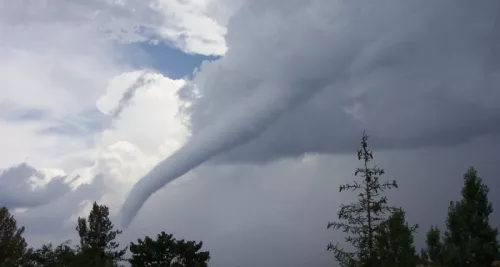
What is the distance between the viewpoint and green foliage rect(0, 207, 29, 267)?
67438mm

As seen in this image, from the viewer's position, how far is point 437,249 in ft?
188

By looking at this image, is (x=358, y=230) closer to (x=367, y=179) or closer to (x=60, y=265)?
(x=367, y=179)

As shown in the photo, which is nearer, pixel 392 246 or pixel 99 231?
pixel 392 246

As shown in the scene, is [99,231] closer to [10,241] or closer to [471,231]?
[10,241]

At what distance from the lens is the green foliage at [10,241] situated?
6744 cm

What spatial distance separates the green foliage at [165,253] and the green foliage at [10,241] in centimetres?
1534

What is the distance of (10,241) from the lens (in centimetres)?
6769

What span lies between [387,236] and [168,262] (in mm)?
56764

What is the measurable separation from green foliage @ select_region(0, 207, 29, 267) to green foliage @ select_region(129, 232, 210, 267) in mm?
15338

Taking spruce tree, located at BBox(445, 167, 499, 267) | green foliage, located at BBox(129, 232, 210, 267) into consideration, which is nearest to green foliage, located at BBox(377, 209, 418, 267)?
spruce tree, located at BBox(445, 167, 499, 267)

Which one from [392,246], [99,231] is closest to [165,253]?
[99,231]

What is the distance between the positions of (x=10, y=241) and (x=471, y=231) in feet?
184

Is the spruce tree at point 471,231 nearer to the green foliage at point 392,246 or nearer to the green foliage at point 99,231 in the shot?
the green foliage at point 392,246

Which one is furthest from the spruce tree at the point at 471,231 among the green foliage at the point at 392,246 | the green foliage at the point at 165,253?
the green foliage at the point at 165,253
